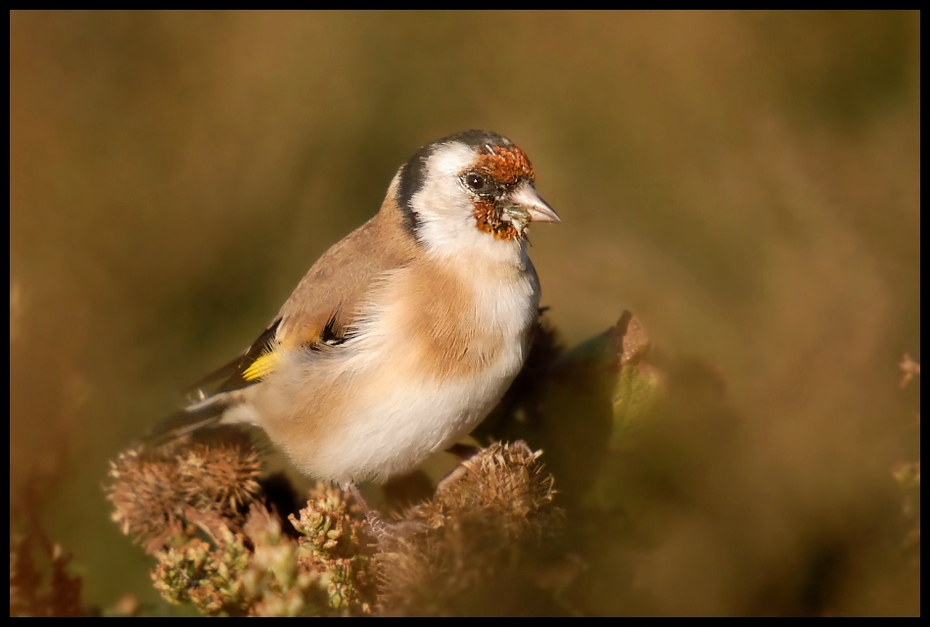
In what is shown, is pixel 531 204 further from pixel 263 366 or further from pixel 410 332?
pixel 263 366

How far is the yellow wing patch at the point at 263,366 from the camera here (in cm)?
266

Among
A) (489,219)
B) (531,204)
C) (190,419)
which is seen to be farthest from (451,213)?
(190,419)

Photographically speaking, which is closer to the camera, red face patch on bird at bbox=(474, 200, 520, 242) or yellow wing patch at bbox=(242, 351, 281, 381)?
red face patch on bird at bbox=(474, 200, 520, 242)

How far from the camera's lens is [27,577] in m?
1.56

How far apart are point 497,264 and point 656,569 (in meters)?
1.18

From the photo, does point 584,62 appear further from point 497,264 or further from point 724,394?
point 724,394

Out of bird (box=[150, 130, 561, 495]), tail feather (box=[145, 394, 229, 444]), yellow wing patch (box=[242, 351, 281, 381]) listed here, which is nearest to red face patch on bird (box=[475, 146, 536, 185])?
bird (box=[150, 130, 561, 495])

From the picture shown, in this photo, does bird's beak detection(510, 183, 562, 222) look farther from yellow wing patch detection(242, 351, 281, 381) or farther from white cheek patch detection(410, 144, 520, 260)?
yellow wing patch detection(242, 351, 281, 381)

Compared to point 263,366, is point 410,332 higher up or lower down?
higher up

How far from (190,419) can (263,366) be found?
27 cm

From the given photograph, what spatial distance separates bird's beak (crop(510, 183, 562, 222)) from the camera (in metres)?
2.48

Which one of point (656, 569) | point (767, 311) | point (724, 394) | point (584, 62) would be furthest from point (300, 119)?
point (656, 569)

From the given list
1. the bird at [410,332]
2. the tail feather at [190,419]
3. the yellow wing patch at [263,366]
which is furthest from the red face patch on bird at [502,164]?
the tail feather at [190,419]

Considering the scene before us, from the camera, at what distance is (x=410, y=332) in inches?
96.0
